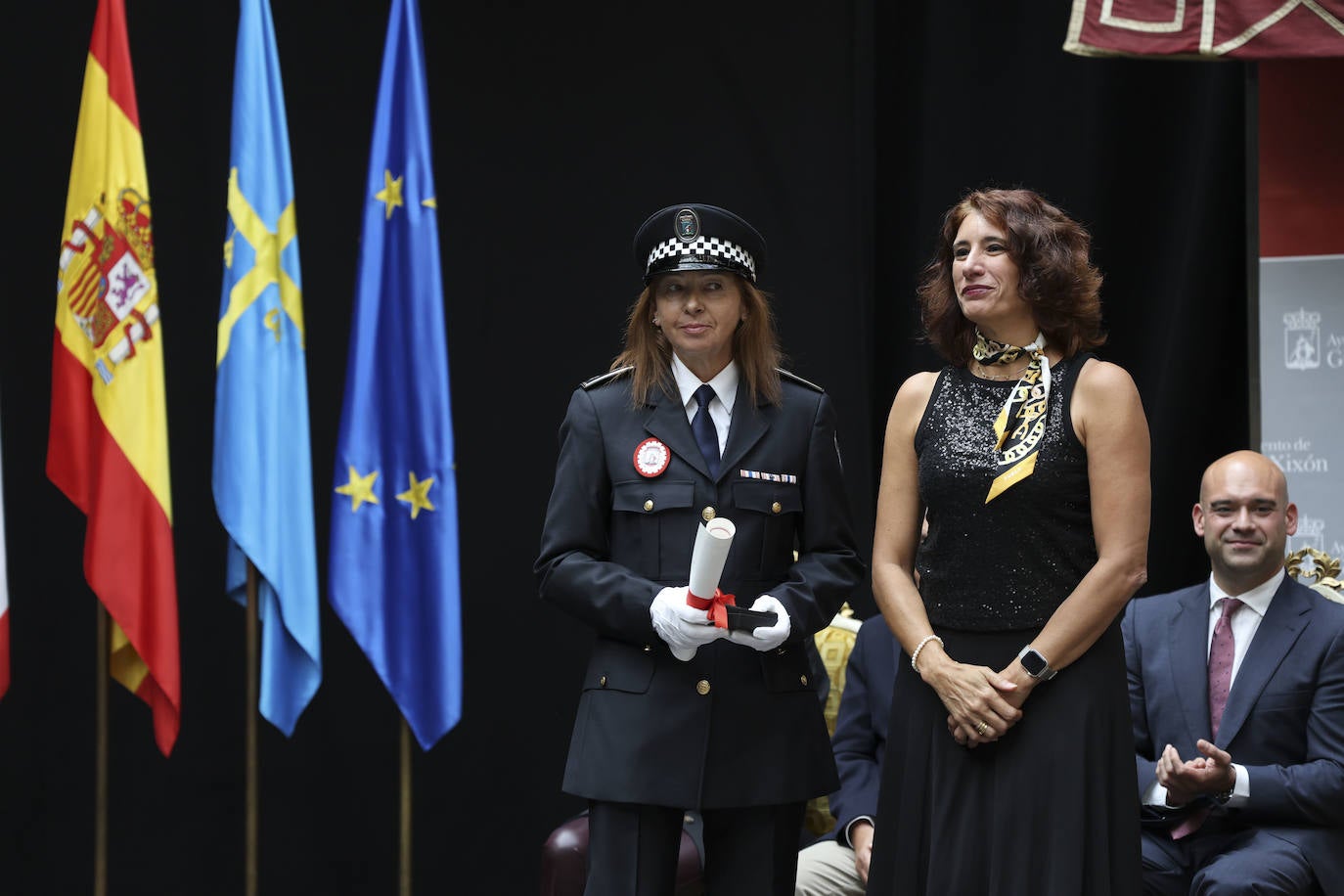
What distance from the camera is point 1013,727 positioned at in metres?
2.38

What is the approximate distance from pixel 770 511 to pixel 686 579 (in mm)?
185

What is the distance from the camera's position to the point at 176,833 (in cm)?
455

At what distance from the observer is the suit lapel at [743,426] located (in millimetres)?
2607

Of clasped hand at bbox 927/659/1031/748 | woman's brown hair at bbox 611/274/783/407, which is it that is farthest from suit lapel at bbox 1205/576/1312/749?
woman's brown hair at bbox 611/274/783/407

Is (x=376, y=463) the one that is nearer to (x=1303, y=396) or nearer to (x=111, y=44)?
(x=111, y=44)

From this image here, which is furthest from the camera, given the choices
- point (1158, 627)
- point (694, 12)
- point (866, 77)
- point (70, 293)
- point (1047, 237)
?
point (694, 12)

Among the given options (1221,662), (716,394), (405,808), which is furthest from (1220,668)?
(405,808)

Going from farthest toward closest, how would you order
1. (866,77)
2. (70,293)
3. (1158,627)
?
1. (866,77)
2. (70,293)
3. (1158,627)

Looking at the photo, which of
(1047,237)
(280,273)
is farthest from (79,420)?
(1047,237)

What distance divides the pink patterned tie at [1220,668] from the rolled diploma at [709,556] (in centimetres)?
133

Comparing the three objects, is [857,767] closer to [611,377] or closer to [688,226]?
[611,377]

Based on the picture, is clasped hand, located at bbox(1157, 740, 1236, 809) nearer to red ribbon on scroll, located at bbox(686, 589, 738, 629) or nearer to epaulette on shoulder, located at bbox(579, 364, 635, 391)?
red ribbon on scroll, located at bbox(686, 589, 738, 629)

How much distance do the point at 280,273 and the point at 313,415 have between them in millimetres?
1120

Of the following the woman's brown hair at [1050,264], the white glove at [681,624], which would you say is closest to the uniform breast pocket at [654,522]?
the white glove at [681,624]
